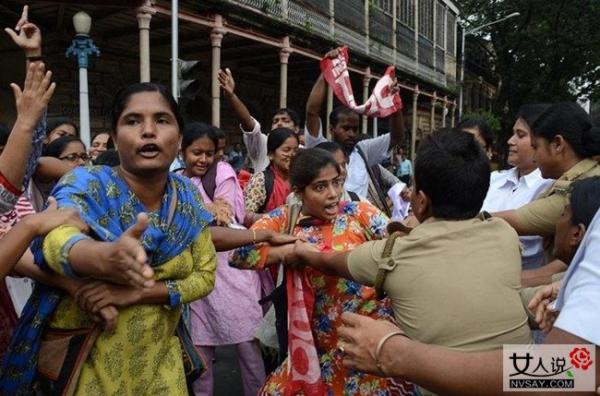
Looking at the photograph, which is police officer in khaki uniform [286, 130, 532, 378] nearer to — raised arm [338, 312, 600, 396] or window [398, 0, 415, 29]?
raised arm [338, 312, 600, 396]

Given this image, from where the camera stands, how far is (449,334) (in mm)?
1547

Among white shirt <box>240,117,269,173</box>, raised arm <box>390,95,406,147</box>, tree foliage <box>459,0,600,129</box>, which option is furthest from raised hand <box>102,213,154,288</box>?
tree foliage <box>459,0,600,129</box>

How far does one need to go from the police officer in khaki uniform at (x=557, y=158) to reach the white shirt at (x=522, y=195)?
27cm

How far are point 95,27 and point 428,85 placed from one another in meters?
17.3

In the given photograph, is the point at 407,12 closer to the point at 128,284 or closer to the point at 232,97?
the point at 232,97

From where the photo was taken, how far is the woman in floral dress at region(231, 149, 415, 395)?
2.26 m

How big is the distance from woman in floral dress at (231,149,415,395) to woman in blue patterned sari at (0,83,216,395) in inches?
21.9

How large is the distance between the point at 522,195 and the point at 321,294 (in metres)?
1.45

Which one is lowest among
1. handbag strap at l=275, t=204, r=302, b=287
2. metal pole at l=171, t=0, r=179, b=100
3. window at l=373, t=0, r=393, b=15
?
handbag strap at l=275, t=204, r=302, b=287

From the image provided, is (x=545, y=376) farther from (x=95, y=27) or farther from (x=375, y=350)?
(x=95, y=27)

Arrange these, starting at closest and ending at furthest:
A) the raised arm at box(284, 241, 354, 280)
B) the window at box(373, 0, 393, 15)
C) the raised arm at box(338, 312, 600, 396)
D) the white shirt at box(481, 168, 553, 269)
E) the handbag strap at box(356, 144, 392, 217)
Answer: the raised arm at box(338, 312, 600, 396) → the raised arm at box(284, 241, 354, 280) → the white shirt at box(481, 168, 553, 269) → the handbag strap at box(356, 144, 392, 217) → the window at box(373, 0, 393, 15)

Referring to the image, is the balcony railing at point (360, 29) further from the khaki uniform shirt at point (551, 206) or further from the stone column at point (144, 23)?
the khaki uniform shirt at point (551, 206)

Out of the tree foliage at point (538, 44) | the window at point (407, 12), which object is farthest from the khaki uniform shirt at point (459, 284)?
the tree foliage at point (538, 44)

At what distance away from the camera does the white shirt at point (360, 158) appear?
4037mm
